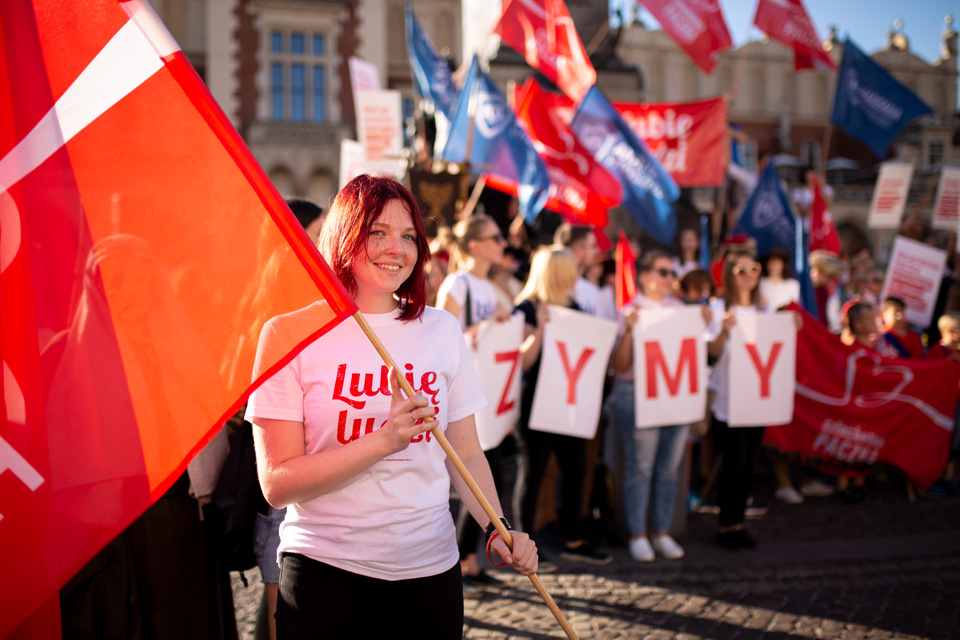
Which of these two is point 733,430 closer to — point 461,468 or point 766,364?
point 766,364

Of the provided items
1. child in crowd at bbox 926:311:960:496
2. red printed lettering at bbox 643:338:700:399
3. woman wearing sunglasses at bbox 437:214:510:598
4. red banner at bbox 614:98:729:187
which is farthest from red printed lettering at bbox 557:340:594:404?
red banner at bbox 614:98:729:187

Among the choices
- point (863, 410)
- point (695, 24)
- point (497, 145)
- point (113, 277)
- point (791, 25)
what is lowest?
point (863, 410)

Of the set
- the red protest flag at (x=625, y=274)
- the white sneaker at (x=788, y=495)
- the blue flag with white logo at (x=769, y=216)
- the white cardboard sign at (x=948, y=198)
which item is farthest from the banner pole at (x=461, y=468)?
the white cardboard sign at (x=948, y=198)

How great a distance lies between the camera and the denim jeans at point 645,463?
4.77 metres

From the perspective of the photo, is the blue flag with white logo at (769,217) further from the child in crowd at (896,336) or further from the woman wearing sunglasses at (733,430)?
the woman wearing sunglasses at (733,430)

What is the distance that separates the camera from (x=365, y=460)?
1.67m

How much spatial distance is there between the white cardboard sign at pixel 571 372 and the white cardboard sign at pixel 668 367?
0.23 m

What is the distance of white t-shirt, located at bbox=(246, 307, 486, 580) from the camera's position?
1801 millimetres

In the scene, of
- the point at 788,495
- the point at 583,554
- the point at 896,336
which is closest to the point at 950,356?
the point at 896,336

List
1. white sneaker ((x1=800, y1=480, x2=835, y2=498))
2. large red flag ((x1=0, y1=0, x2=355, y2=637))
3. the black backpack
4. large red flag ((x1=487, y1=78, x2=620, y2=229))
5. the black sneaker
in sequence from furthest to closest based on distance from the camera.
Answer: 1. large red flag ((x1=487, y1=78, x2=620, y2=229))
2. white sneaker ((x1=800, y1=480, x2=835, y2=498))
3. the black sneaker
4. the black backpack
5. large red flag ((x1=0, y1=0, x2=355, y2=637))

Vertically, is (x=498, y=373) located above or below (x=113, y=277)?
below

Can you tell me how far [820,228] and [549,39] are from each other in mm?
4541

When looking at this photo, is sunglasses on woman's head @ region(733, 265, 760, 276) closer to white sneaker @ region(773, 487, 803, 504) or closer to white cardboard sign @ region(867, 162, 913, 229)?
white sneaker @ region(773, 487, 803, 504)

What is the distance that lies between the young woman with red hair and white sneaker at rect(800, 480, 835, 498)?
5.40m
